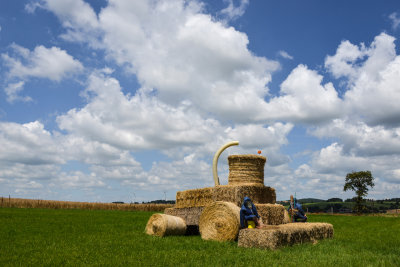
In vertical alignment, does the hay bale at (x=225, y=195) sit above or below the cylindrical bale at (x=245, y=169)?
below

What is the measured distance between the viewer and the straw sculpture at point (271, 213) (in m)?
12.6

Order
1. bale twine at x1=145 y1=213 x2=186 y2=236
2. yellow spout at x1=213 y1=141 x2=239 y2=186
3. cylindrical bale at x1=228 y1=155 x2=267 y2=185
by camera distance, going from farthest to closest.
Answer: yellow spout at x1=213 y1=141 x2=239 y2=186, cylindrical bale at x1=228 y1=155 x2=267 y2=185, bale twine at x1=145 y1=213 x2=186 y2=236

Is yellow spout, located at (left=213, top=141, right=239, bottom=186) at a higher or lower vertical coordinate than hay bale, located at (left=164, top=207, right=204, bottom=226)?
higher

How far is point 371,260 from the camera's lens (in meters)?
8.22

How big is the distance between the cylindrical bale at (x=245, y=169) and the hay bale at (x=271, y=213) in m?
1.41

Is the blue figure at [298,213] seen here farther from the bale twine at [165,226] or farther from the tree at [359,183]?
the tree at [359,183]

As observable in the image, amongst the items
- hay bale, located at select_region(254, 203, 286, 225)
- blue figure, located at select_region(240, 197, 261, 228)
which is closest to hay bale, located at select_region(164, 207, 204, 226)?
hay bale, located at select_region(254, 203, 286, 225)

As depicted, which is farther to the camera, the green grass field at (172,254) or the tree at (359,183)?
the tree at (359,183)

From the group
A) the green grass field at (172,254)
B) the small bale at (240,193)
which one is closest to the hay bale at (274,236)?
the green grass field at (172,254)

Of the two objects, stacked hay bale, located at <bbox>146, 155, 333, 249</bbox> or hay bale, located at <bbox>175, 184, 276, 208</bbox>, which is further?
hay bale, located at <bbox>175, 184, 276, 208</bbox>

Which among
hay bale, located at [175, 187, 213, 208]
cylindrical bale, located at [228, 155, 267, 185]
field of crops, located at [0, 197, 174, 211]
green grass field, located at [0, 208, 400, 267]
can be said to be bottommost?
green grass field, located at [0, 208, 400, 267]

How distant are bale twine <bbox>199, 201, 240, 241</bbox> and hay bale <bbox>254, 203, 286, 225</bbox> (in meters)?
1.39

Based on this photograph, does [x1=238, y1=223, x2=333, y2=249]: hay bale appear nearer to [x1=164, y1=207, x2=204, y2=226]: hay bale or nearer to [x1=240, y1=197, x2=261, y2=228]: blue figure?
[x1=240, y1=197, x2=261, y2=228]: blue figure

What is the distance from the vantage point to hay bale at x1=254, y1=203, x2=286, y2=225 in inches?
497
